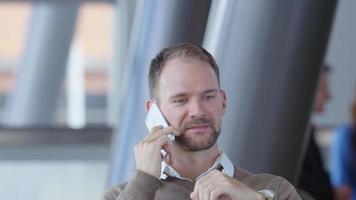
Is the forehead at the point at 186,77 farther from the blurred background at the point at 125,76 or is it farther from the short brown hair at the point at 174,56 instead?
the blurred background at the point at 125,76

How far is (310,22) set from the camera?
3.18m

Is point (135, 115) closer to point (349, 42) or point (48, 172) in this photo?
point (48, 172)

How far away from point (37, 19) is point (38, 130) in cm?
127

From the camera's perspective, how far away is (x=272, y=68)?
10.4ft

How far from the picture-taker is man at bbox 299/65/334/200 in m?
3.68

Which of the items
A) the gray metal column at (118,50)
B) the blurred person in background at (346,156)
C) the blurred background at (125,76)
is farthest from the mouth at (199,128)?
the gray metal column at (118,50)

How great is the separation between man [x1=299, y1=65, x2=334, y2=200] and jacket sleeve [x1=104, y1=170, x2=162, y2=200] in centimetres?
181

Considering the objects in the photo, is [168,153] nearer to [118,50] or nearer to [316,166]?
[316,166]

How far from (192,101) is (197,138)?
0.07 m

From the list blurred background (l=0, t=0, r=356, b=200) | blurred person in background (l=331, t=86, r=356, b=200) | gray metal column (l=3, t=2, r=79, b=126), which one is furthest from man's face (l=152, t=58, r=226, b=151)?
gray metal column (l=3, t=2, r=79, b=126)

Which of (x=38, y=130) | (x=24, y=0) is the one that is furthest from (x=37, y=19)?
(x=38, y=130)

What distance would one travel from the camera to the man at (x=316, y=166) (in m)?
3.68

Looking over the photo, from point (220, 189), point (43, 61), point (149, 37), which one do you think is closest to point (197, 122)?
point (220, 189)

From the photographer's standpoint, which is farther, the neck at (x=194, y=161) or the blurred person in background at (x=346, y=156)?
the blurred person in background at (x=346, y=156)
